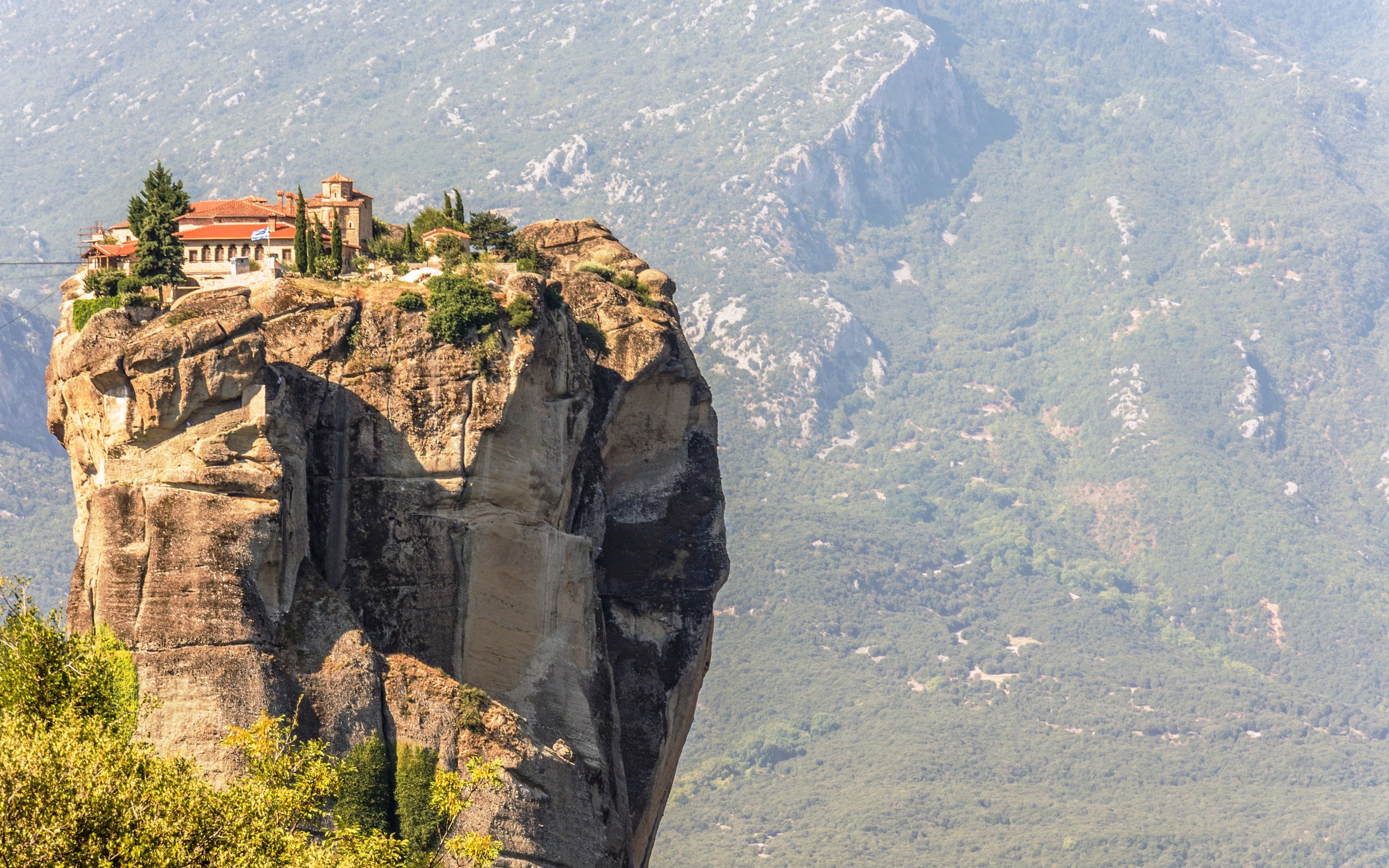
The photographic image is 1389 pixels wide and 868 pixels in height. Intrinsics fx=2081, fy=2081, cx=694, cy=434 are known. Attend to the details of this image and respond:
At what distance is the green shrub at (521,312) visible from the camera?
7938 centimetres

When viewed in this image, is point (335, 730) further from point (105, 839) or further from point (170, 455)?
point (105, 839)

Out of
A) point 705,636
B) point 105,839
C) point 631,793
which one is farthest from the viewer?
point 705,636

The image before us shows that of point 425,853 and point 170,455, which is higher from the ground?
point 170,455

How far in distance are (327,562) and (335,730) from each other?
8133mm

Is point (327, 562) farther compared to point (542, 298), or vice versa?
point (542, 298)

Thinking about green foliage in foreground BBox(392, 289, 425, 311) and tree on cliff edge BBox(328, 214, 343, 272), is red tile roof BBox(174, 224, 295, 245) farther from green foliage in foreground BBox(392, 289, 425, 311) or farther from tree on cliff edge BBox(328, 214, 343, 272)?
green foliage in foreground BBox(392, 289, 425, 311)

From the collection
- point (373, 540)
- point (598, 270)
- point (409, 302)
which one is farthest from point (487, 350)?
point (598, 270)

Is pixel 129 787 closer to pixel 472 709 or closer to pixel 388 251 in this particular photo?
pixel 472 709

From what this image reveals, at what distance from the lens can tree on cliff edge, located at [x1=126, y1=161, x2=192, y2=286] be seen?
82250mm

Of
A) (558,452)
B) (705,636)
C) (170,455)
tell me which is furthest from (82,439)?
(705,636)

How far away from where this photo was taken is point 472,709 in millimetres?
72938

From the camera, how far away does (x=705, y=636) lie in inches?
3851

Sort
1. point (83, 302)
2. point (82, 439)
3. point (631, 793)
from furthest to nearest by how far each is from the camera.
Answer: point (631, 793) < point (83, 302) < point (82, 439)

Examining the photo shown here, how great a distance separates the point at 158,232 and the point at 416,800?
27186 mm
